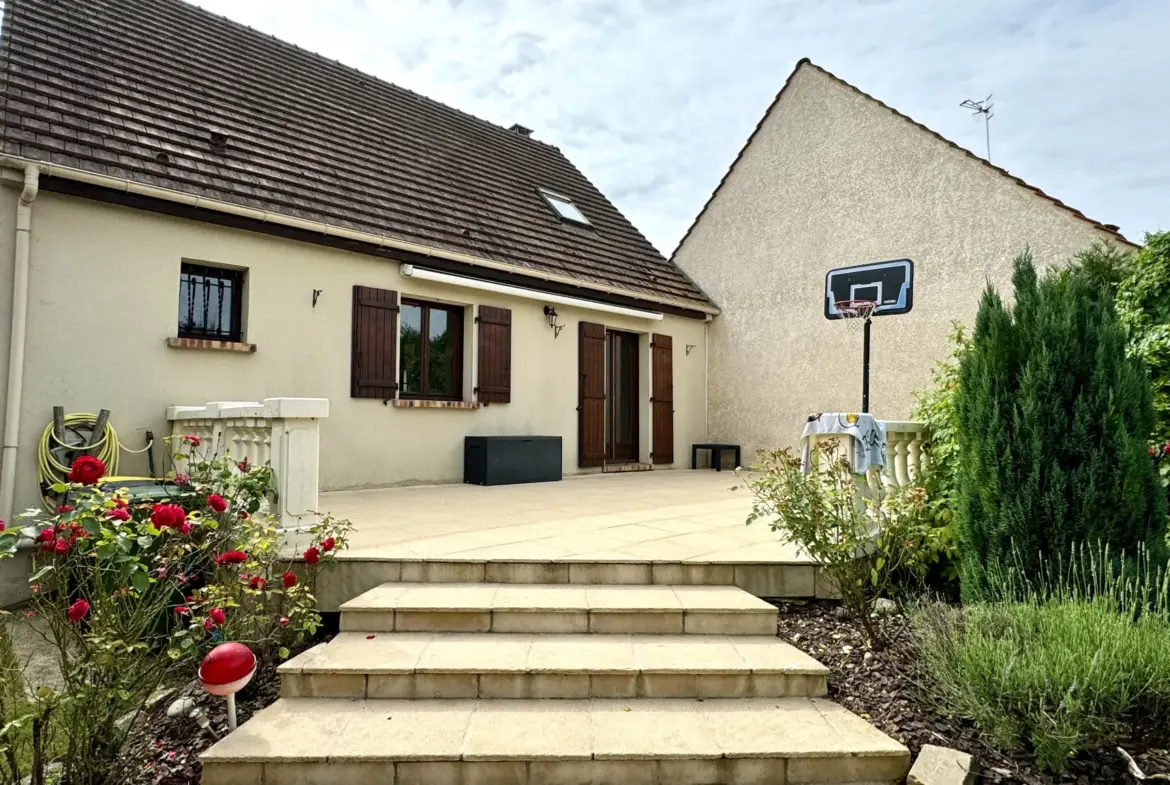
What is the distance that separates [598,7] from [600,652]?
637 cm

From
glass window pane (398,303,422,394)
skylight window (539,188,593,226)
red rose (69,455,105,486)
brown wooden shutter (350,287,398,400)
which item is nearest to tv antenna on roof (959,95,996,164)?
skylight window (539,188,593,226)

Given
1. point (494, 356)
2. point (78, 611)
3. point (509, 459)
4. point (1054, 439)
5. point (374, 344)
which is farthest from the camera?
point (494, 356)

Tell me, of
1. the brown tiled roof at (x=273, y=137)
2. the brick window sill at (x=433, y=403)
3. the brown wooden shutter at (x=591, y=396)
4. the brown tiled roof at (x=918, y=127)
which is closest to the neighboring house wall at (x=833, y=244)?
the brown tiled roof at (x=918, y=127)

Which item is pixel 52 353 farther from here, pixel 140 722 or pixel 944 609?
pixel 944 609

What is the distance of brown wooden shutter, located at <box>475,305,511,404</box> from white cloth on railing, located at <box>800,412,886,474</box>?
16.1 ft

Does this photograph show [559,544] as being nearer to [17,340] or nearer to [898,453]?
[898,453]

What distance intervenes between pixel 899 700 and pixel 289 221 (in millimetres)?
6674

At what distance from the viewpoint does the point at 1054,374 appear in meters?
3.29

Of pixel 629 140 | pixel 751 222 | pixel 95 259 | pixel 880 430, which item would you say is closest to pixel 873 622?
pixel 880 430

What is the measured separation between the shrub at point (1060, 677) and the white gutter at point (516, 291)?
21.2 feet

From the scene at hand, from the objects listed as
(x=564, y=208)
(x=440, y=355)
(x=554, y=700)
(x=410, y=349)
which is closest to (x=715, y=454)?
(x=564, y=208)

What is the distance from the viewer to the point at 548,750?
238 centimetres

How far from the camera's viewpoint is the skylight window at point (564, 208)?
1074 cm

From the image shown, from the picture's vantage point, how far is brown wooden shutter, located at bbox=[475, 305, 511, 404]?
26.8ft
